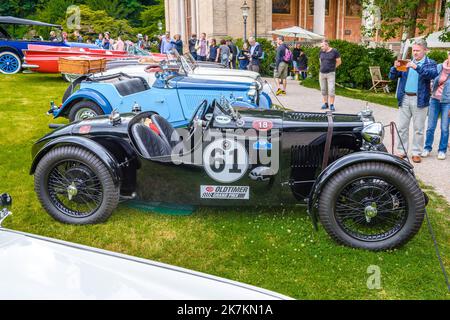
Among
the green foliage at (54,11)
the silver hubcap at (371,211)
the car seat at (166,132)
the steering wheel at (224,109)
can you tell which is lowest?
the silver hubcap at (371,211)

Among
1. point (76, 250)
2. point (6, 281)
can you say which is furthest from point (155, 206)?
point (6, 281)

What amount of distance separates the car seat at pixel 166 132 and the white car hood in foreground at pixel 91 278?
264 cm

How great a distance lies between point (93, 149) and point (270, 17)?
27.8m

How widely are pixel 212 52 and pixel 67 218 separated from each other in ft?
51.5

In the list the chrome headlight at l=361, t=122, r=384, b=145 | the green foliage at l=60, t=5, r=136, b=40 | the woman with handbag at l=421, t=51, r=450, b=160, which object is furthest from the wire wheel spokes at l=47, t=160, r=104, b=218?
the green foliage at l=60, t=5, r=136, b=40

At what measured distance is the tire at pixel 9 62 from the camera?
640 inches

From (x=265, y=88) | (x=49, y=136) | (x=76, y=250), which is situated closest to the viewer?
(x=76, y=250)

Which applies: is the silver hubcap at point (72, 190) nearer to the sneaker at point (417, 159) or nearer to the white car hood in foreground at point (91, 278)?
the white car hood in foreground at point (91, 278)

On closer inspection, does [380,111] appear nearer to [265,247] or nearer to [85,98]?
[85,98]

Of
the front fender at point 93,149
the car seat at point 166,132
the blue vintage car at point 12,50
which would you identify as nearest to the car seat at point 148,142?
the car seat at point 166,132

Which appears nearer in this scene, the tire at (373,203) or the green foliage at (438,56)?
the tire at (373,203)

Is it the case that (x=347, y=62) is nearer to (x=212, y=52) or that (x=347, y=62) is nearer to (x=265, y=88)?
(x=212, y=52)

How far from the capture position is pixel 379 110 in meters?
11.8

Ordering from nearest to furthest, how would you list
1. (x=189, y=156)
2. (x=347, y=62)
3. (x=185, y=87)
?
(x=189, y=156) < (x=185, y=87) < (x=347, y=62)
